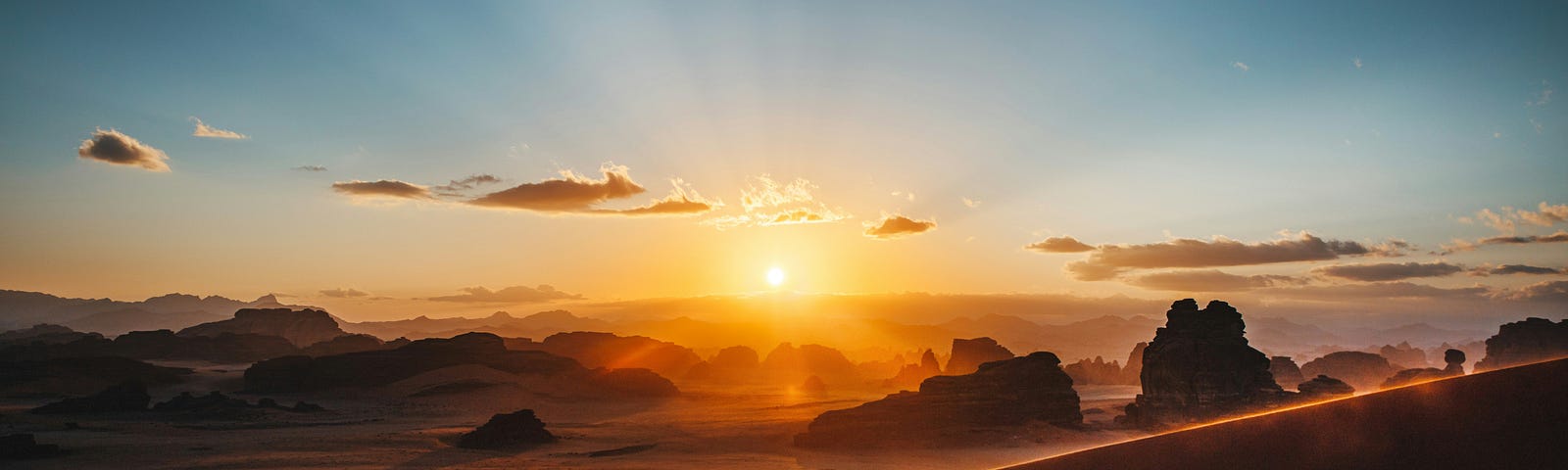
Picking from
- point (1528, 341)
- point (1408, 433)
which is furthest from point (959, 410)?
point (1528, 341)

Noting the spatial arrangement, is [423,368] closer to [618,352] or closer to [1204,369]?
[618,352]

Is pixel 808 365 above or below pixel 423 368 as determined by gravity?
below

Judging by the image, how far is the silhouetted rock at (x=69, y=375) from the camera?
6519 cm

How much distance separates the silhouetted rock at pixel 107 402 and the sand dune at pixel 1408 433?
248 feet

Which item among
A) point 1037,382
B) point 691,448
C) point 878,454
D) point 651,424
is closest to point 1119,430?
point 1037,382

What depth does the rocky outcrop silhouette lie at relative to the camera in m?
77.9

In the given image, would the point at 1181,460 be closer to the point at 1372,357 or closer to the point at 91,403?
the point at 91,403

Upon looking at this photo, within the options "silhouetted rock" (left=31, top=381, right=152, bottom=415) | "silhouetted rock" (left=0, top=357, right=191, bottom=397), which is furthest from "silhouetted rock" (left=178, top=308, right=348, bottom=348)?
"silhouetted rock" (left=31, top=381, right=152, bottom=415)

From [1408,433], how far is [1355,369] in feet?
349

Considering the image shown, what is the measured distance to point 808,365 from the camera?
462 ft

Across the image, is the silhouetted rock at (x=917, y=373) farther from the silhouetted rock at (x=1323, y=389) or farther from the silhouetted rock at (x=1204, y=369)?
the silhouetted rock at (x=1204, y=369)

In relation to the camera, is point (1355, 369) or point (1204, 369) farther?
point (1355, 369)

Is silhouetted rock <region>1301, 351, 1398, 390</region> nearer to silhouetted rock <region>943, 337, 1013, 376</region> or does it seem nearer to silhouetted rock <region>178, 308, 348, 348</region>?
silhouetted rock <region>943, 337, 1013, 376</region>

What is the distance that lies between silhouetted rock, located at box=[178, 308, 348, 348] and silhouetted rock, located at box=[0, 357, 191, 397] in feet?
174
